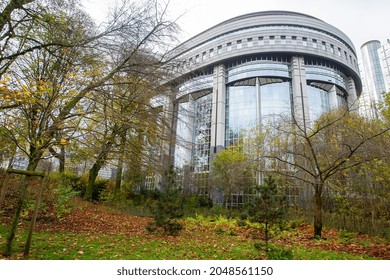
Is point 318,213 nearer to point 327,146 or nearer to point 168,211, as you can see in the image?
point 168,211

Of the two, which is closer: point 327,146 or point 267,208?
point 267,208

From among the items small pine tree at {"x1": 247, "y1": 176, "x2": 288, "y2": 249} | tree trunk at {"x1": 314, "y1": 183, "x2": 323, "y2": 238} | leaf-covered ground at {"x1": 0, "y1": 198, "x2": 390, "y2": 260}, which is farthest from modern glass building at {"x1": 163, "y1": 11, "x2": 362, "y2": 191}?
small pine tree at {"x1": 247, "y1": 176, "x2": 288, "y2": 249}

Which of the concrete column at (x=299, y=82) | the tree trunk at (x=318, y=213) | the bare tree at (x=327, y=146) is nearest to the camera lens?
the tree trunk at (x=318, y=213)

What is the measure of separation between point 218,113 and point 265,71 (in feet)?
28.7

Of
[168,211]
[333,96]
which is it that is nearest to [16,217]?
[168,211]

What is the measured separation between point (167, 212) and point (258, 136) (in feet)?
45.1

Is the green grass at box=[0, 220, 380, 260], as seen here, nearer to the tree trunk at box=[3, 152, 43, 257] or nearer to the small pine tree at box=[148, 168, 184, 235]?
the tree trunk at box=[3, 152, 43, 257]

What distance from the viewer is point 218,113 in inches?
1335

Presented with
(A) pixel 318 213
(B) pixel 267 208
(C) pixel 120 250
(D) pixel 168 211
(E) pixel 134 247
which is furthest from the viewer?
(A) pixel 318 213

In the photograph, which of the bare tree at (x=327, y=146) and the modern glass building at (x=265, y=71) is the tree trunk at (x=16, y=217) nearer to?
the bare tree at (x=327, y=146)

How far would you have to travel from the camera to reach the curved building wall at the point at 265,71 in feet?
108

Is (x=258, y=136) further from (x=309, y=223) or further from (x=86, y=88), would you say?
(x=86, y=88)

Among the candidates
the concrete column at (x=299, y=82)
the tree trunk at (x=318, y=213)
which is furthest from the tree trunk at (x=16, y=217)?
the concrete column at (x=299, y=82)

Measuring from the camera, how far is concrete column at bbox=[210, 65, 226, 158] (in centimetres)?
3278
